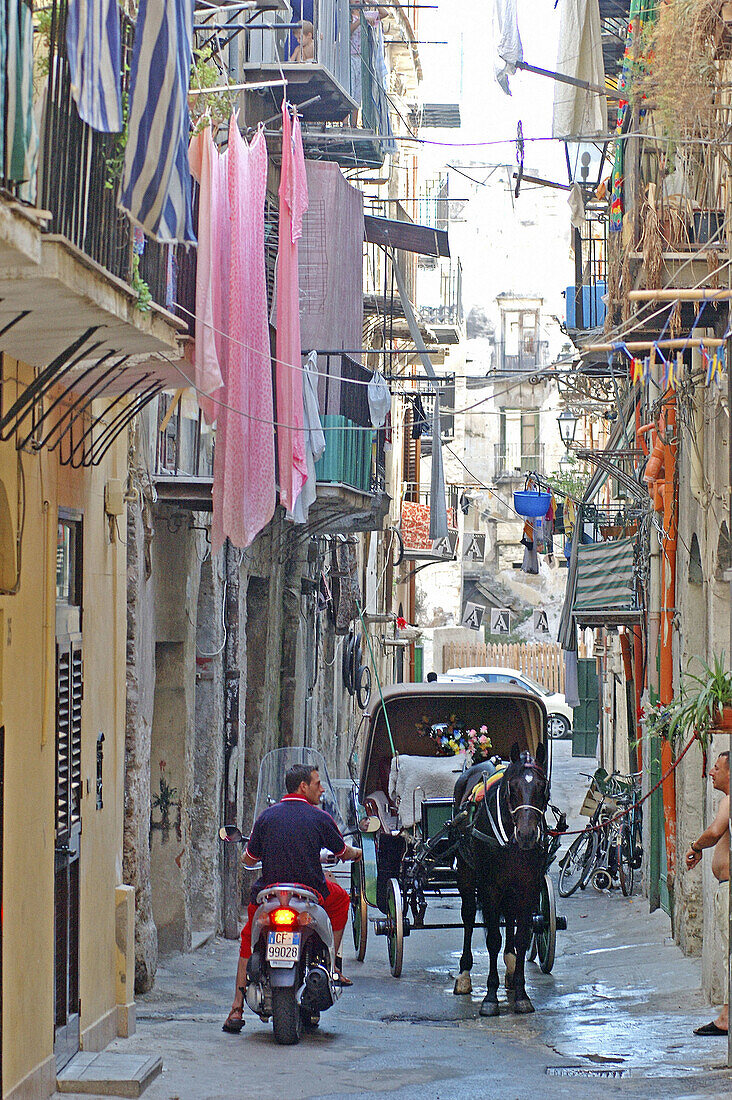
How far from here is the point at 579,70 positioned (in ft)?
37.2

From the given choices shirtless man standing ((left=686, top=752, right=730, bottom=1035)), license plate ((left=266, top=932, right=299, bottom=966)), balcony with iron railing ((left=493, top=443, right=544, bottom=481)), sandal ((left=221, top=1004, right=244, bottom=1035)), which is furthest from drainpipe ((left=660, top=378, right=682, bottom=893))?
balcony with iron railing ((left=493, top=443, right=544, bottom=481))

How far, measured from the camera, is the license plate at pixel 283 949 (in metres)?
8.72

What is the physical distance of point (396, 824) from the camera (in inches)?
534

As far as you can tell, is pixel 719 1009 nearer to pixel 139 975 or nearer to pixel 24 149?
pixel 139 975

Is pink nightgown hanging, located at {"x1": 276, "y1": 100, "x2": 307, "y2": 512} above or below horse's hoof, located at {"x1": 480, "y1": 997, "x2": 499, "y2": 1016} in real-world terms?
above

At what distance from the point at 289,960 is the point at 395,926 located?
313 centimetres

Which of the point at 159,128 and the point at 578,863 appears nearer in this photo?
the point at 159,128

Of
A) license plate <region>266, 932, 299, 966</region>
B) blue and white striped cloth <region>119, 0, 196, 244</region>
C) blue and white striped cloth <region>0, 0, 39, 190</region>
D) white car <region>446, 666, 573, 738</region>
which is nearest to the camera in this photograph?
blue and white striped cloth <region>0, 0, 39, 190</region>

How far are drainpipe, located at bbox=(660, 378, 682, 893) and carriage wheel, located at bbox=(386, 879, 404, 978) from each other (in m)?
3.27

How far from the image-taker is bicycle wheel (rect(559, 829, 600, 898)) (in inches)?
695

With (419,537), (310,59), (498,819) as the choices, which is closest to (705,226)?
(498,819)

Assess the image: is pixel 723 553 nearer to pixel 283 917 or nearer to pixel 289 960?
pixel 283 917

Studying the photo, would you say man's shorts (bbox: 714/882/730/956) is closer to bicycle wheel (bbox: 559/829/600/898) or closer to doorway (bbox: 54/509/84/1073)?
doorway (bbox: 54/509/84/1073)

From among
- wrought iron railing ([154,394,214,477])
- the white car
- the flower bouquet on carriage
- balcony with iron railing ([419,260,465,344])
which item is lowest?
the white car
